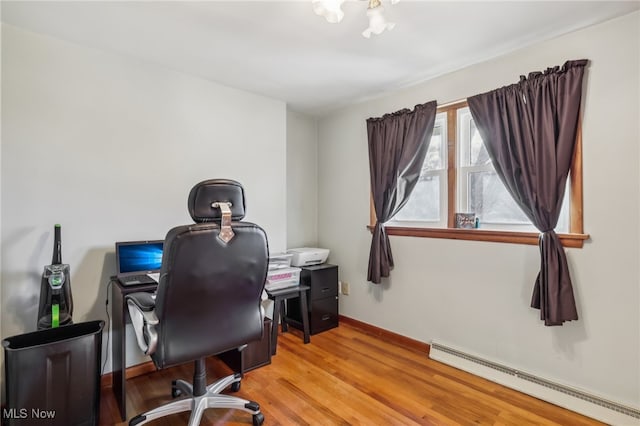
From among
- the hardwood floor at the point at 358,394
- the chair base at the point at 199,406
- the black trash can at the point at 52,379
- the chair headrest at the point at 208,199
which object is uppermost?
the chair headrest at the point at 208,199

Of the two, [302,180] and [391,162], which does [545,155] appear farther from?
[302,180]

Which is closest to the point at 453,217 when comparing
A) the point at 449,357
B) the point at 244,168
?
the point at 449,357

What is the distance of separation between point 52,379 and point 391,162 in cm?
277

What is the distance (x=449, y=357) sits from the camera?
253cm

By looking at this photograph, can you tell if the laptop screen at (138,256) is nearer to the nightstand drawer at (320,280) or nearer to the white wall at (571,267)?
the nightstand drawer at (320,280)

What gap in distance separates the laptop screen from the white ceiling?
54.4 inches

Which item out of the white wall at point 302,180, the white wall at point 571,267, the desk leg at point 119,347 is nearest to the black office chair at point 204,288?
the desk leg at point 119,347

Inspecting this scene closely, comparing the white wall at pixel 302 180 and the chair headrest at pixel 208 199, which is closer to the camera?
the chair headrest at pixel 208 199

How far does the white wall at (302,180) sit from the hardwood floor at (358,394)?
4.51ft

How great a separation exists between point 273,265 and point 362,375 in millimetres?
1182

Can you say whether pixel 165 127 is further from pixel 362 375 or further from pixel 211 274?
pixel 362 375

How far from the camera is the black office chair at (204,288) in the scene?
1.46 metres

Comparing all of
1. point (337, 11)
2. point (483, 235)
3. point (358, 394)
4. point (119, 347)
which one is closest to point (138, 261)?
point (119, 347)

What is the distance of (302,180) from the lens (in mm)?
3736
